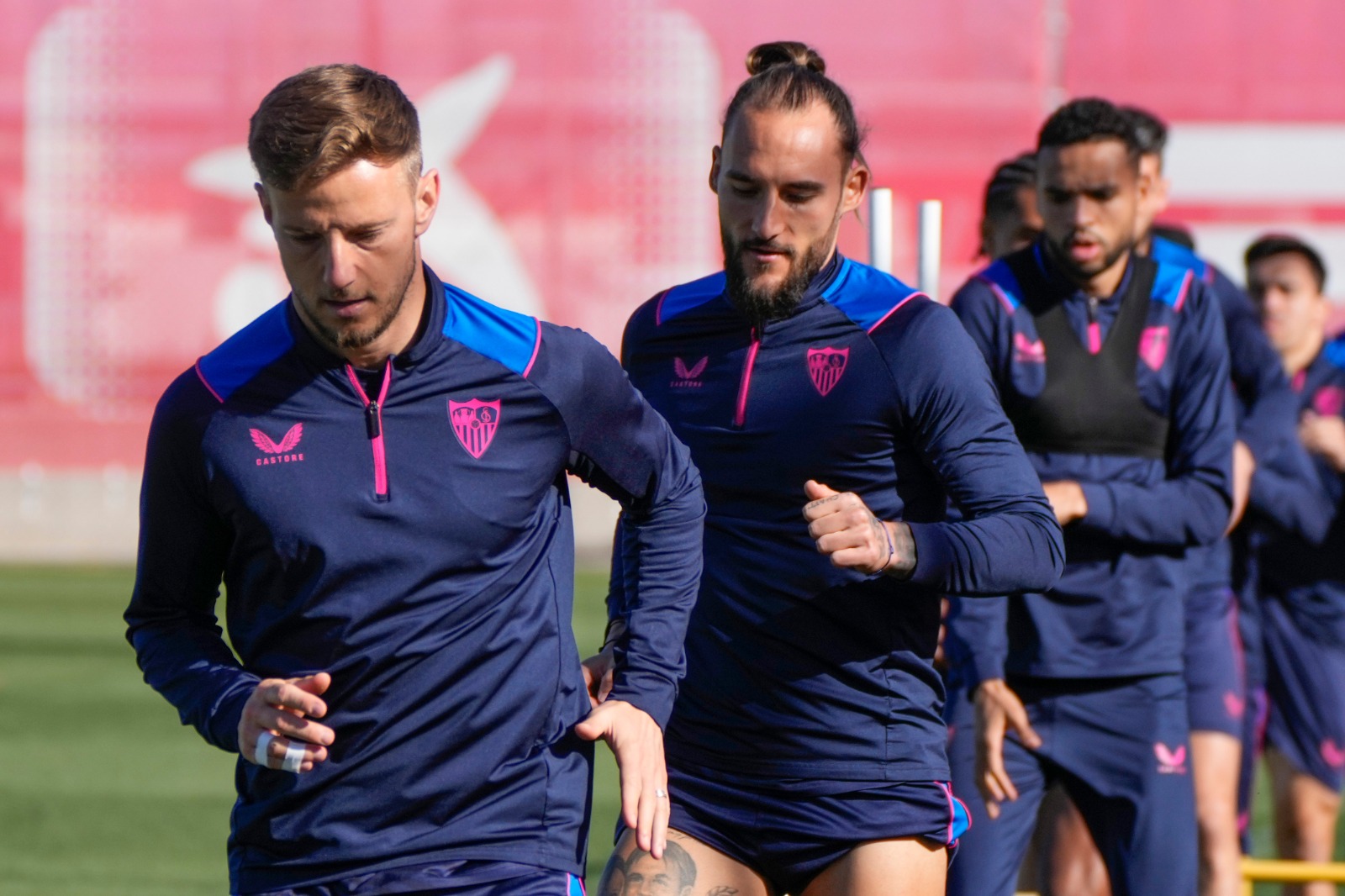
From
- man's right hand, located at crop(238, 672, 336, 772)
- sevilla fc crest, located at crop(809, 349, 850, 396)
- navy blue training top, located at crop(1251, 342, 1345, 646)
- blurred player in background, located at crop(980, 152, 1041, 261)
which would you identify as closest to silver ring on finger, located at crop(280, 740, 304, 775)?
man's right hand, located at crop(238, 672, 336, 772)

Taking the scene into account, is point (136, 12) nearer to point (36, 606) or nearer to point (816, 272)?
point (36, 606)

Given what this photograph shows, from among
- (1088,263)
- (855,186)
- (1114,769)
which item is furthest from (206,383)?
(1114,769)

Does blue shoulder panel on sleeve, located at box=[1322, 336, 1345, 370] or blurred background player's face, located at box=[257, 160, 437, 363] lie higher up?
blurred background player's face, located at box=[257, 160, 437, 363]

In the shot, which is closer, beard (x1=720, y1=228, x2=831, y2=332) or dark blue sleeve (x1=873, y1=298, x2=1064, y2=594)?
dark blue sleeve (x1=873, y1=298, x2=1064, y2=594)

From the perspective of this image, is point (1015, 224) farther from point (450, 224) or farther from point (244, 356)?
point (450, 224)

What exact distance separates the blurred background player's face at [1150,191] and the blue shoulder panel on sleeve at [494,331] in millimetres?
2458

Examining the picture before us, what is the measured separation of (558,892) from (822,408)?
1.01m

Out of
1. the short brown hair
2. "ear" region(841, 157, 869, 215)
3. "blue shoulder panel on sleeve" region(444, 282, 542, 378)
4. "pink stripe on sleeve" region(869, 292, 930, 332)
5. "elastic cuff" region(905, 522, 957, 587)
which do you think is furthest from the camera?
"ear" region(841, 157, 869, 215)

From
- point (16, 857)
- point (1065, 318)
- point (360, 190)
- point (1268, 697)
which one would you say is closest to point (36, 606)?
point (16, 857)

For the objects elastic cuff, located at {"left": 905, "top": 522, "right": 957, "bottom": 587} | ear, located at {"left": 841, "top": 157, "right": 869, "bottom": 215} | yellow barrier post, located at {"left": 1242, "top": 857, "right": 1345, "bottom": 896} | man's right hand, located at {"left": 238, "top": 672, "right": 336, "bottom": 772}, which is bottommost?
yellow barrier post, located at {"left": 1242, "top": 857, "right": 1345, "bottom": 896}

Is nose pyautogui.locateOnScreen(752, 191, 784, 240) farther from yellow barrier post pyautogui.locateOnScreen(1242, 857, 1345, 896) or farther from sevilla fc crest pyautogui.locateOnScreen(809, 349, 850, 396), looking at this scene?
yellow barrier post pyautogui.locateOnScreen(1242, 857, 1345, 896)

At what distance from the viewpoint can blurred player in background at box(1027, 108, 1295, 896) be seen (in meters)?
4.78

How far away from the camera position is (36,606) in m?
11.8

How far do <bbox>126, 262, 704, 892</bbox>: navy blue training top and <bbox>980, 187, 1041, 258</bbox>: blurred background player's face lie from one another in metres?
2.81
